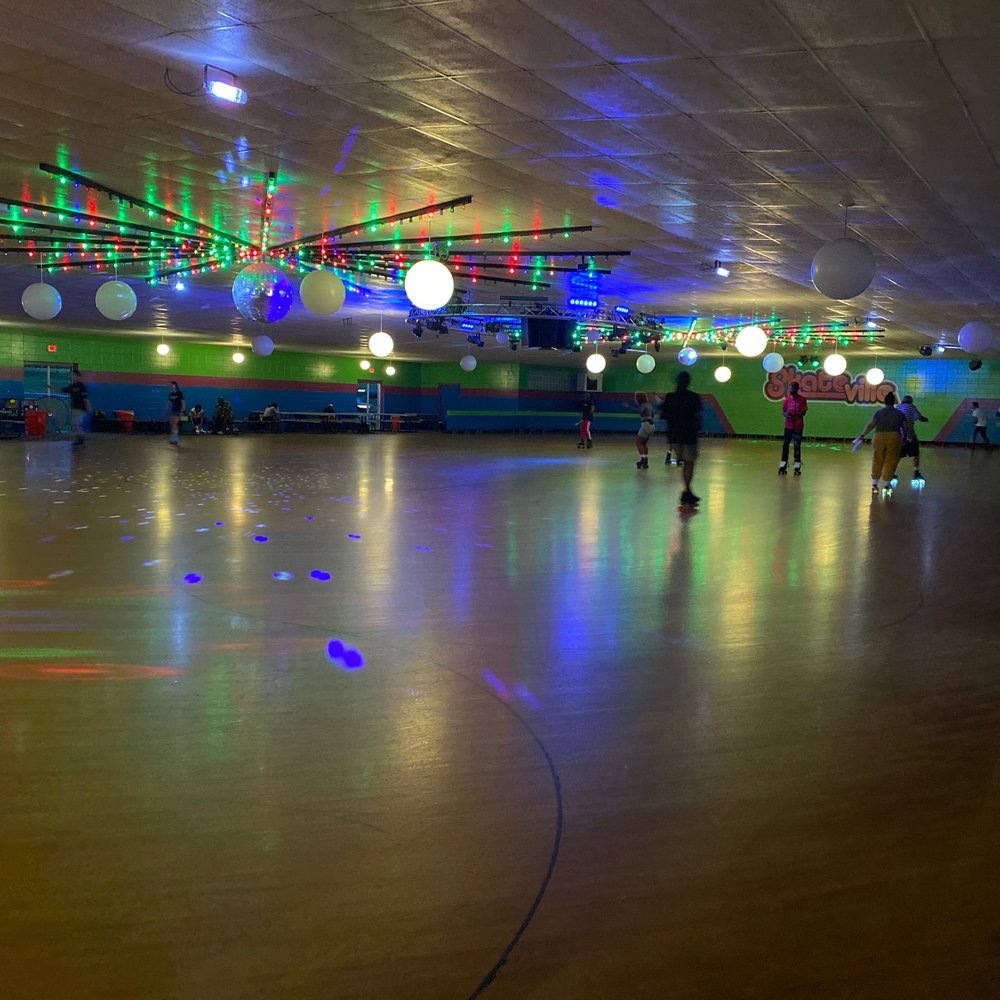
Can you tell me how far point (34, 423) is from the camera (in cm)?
1823

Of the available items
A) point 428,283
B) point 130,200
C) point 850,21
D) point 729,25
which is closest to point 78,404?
point 130,200

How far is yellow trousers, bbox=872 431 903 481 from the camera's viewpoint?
9.45m

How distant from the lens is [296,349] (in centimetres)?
2467

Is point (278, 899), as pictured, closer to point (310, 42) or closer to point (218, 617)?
point (218, 617)

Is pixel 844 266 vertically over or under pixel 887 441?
over

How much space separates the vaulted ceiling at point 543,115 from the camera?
3682mm

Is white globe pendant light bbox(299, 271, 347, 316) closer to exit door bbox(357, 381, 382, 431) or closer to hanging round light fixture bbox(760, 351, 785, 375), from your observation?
hanging round light fixture bbox(760, 351, 785, 375)

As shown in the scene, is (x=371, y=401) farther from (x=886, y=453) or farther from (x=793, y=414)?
(x=886, y=453)

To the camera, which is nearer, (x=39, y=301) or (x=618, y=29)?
(x=618, y=29)

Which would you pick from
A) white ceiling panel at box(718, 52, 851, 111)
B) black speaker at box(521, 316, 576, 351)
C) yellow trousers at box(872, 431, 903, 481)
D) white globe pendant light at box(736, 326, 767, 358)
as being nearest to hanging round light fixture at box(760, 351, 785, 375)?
black speaker at box(521, 316, 576, 351)

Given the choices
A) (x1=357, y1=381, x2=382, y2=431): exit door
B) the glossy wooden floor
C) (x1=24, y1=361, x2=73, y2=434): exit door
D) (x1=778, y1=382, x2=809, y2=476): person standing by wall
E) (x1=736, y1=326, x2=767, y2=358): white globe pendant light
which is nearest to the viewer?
the glossy wooden floor

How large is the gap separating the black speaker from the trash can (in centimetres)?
1080

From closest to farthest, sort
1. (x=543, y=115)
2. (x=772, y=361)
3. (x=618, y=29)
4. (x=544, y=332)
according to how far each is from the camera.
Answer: (x=618, y=29) < (x=543, y=115) < (x=544, y=332) < (x=772, y=361)

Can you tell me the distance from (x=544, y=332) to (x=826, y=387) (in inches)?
573
